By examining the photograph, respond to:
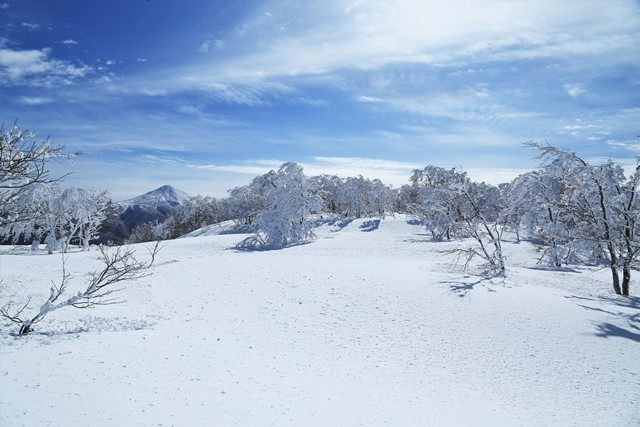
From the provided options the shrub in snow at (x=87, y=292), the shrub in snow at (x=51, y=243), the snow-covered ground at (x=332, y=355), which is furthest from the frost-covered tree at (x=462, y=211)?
the shrub in snow at (x=51, y=243)

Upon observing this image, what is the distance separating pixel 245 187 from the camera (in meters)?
71.2

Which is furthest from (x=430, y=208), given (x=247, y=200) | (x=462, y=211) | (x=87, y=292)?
(x=247, y=200)

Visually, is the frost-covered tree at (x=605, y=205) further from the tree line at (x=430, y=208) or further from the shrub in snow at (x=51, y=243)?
the shrub in snow at (x=51, y=243)

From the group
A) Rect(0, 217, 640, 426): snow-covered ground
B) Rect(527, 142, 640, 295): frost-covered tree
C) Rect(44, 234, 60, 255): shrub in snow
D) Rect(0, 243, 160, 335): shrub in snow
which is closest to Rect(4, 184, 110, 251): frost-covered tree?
Rect(44, 234, 60, 255): shrub in snow

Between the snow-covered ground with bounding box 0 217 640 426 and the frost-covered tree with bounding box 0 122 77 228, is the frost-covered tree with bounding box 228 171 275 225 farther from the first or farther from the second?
the frost-covered tree with bounding box 0 122 77 228

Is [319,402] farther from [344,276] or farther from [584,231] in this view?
[584,231]

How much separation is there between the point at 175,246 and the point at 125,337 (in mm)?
28443

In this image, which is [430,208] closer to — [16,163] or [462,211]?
[462,211]

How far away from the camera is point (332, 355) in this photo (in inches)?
402

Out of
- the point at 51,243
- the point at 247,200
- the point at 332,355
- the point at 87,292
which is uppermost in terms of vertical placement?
the point at 247,200

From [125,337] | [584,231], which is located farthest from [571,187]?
[125,337]

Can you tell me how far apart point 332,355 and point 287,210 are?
29237 mm

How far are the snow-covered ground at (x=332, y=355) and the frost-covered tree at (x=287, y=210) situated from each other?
Result: 68.4 feet

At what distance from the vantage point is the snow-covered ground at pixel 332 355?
681 centimetres
